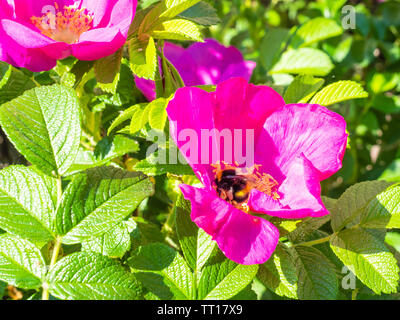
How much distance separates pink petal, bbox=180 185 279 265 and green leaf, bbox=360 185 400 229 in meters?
0.16

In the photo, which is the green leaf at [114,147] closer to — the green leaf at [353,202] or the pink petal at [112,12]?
the pink petal at [112,12]

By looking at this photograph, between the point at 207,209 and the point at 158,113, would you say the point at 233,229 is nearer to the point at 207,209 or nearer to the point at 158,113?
the point at 207,209

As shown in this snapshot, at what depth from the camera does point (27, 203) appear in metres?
0.51

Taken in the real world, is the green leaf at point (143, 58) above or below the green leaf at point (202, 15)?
below

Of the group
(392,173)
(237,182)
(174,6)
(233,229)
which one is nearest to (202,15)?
(174,6)

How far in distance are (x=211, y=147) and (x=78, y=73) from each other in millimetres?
195

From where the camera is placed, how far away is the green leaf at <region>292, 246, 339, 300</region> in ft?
1.86

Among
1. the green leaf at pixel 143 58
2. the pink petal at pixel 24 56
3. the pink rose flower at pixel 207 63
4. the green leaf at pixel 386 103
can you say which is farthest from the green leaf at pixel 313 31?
the pink petal at pixel 24 56

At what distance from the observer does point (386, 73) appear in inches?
54.6

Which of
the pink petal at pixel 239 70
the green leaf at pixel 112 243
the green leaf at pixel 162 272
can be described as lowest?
the green leaf at pixel 162 272

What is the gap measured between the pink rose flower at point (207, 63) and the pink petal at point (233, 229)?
0.45 metres

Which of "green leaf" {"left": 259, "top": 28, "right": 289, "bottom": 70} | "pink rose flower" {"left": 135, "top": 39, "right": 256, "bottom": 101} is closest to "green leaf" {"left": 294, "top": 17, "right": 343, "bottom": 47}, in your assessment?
"green leaf" {"left": 259, "top": 28, "right": 289, "bottom": 70}

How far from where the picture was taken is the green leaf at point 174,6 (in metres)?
0.57
